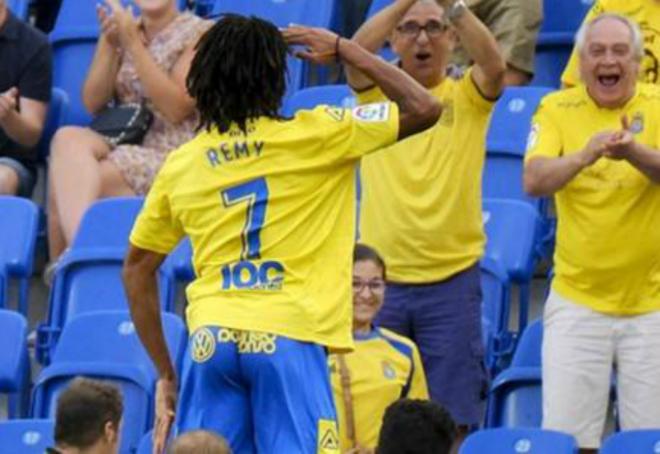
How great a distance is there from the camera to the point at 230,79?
23.6 feet

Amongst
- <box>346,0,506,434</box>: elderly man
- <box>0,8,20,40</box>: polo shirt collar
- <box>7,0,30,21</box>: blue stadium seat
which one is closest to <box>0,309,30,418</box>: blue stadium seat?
<box>346,0,506,434</box>: elderly man

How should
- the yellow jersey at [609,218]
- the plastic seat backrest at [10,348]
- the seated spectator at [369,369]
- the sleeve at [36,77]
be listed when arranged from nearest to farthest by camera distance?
the seated spectator at [369,369] → the yellow jersey at [609,218] → the plastic seat backrest at [10,348] → the sleeve at [36,77]

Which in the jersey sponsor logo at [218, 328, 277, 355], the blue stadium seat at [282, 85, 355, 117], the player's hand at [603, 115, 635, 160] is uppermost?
the player's hand at [603, 115, 635, 160]

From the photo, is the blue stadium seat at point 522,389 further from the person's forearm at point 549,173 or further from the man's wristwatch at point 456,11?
the man's wristwatch at point 456,11

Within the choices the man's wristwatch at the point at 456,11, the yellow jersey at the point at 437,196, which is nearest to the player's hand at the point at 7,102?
the yellow jersey at the point at 437,196


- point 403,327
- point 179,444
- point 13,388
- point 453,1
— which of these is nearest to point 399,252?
point 403,327

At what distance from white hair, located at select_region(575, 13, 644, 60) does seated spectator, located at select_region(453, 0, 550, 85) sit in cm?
168

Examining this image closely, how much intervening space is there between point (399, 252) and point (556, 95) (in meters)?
0.78

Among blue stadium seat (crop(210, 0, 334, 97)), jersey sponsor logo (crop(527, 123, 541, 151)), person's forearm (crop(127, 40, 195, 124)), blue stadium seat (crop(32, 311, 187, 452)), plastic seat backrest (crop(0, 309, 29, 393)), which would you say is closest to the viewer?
jersey sponsor logo (crop(527, 123, 541, 151))

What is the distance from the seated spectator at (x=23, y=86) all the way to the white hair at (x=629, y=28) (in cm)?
284

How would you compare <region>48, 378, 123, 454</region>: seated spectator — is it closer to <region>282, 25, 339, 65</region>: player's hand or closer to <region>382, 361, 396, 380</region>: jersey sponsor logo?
<region>282, 25, 339, 65</region>: player's hand

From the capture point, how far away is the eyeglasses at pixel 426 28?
9078 millimetres

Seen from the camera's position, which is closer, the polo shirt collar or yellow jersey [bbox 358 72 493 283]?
yellow jersey [bbox 358 72 493 283]

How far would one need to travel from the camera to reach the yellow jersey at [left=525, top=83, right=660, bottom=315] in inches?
336
